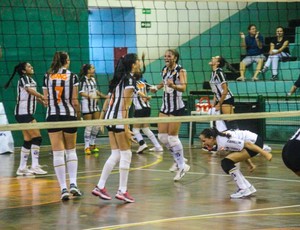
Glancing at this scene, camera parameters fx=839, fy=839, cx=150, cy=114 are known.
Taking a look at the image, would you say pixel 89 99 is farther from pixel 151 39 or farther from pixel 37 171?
pixel 151 39

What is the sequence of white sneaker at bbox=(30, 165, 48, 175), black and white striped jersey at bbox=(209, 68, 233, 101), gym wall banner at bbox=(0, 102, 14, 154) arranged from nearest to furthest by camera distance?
white sneaker at bbox=(30, 165, 48, 175) → black and white striped jersey at bbox=(209, 68, 233, 101) → gym wall banner at bbox=(0, 102, 14, 154)

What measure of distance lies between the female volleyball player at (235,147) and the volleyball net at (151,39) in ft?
18.2

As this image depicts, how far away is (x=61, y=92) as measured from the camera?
38.8ft

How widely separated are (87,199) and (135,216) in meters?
1.60

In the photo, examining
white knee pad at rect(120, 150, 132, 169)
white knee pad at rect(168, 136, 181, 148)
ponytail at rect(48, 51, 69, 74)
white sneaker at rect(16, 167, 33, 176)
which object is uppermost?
ponytail at rect(48, 51, 69, 74)

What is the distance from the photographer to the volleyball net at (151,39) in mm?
20391

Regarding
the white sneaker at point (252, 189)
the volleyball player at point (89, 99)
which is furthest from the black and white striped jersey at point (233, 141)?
the volleyball player at point (89, 99)

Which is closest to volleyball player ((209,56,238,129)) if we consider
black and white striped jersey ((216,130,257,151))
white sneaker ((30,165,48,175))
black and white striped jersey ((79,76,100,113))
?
black and white striped jersey ((79,76,100,113))

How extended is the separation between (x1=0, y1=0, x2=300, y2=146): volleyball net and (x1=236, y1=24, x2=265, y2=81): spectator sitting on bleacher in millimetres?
327

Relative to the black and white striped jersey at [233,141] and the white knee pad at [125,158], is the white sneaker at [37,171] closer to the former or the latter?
the white knee pad at [125,158]

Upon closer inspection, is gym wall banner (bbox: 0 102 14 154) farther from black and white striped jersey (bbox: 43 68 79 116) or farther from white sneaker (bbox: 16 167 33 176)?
black and white striped jersey (bbox: 43 68 79 116)

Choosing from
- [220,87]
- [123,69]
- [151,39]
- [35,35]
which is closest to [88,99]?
[220,87]

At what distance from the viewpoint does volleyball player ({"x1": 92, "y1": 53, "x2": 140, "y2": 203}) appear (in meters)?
11.1

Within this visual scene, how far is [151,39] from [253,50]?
5134 mm
